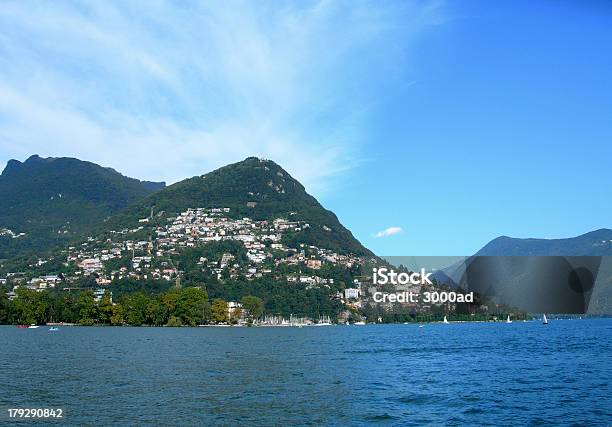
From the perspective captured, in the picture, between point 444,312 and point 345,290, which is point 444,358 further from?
point 444,312

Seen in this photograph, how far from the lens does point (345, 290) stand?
181 meters

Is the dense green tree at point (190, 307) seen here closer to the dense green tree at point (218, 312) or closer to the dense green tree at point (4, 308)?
the dense green tree at point (218, 312)

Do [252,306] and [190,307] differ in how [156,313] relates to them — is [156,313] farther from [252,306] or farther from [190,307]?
[252,306]

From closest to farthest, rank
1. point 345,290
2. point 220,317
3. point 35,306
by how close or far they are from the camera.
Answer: point 35,306, point 220,317, point 345,290

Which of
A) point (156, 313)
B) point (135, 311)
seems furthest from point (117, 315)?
point (156, 313)

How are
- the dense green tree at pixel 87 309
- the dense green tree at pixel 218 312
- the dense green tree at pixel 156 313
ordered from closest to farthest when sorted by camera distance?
the dense green tree at pixel 87 309 < the dense green tree at pixel 156 313 < the dense green tree at pixel 218 312

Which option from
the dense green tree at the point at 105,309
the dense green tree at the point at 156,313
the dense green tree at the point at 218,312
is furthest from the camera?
the dense green tree at the point at 218,312

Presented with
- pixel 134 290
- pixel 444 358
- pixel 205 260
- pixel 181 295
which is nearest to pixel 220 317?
pixel 181 295

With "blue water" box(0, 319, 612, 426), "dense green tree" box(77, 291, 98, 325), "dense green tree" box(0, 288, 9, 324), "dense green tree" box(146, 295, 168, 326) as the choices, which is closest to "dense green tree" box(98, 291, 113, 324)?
"dense green tree" box(77, 291, 98, 325)

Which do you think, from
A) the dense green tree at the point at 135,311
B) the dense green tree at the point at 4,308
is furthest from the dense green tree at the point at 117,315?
the dense green tree at the point at 4,308

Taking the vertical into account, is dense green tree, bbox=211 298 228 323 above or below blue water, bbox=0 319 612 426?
above

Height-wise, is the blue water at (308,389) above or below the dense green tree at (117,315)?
below

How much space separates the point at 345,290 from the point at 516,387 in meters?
151

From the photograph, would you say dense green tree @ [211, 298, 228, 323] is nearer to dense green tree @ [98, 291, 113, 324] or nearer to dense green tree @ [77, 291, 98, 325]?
dense green tree @ [98, 291, 113, 324]
